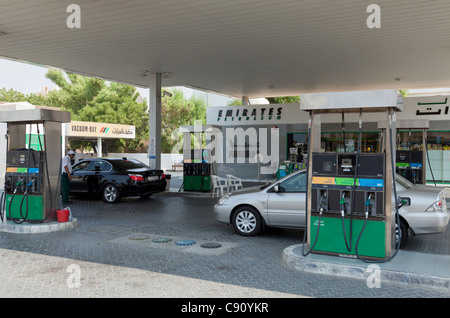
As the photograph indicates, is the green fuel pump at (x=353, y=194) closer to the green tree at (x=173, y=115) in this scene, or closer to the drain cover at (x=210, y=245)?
the drain cover at (x=210, y=245)

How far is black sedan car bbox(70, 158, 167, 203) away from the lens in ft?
46.0

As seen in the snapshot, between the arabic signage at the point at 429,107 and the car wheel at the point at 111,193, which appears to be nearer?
the car wheel at the point at 111,193

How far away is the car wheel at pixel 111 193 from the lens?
14031 millimetres

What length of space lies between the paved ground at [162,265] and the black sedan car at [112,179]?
3515mm

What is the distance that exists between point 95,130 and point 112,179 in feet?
81.7

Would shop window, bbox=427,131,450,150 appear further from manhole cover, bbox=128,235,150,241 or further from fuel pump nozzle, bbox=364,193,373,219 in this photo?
manhole cover, bbox=128,235,150,241

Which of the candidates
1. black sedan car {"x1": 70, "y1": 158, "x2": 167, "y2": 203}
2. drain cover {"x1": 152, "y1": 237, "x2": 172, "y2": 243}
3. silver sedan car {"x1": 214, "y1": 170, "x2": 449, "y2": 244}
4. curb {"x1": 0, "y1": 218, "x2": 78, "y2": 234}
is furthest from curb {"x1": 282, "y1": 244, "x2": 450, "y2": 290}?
black sedan car {"x1": 70, "y1": 158, "x2": 167, "y2": 203}

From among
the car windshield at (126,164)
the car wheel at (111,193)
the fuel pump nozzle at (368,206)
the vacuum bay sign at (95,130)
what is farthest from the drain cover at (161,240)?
the vacuum bay sign at (95,130)

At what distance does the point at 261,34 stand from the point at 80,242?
7023 mm

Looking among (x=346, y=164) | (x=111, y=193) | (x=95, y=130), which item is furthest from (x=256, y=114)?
(x=95, y=130)

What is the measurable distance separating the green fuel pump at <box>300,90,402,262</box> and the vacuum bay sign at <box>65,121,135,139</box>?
31364 millimetres

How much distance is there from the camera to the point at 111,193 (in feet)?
46.4

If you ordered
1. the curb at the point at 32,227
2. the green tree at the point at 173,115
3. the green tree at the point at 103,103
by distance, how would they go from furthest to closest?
the green tree at the point at 173,115 → the green tree at the point at 103,103 → the curb at the point at 32,227

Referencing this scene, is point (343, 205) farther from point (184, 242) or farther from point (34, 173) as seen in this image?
point (34, 173)
